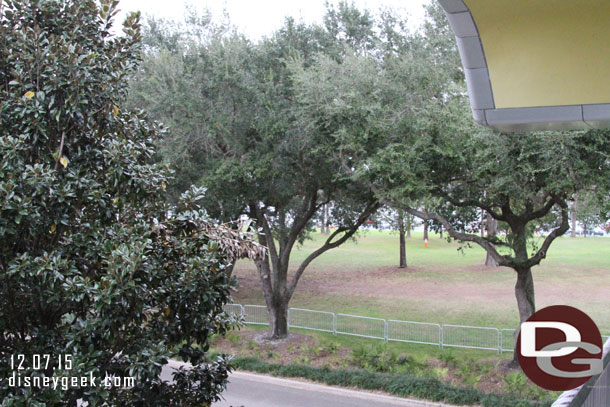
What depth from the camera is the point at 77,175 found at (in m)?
4.36

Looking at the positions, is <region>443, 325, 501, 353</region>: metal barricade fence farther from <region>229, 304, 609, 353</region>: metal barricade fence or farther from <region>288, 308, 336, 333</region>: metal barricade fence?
<region>288, 308, 336, 333</region>: metal barricade fence

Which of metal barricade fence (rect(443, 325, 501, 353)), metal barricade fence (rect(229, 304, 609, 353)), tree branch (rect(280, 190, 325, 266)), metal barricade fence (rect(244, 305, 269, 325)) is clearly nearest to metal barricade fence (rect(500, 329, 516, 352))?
metal barricade fence (rect(229, 304, 609, 353))

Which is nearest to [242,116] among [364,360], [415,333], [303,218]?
[303,218]

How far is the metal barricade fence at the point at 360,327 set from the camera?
57.1 feet

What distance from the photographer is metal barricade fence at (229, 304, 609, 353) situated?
1577cm

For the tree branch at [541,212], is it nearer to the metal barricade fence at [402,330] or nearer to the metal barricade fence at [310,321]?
the metal barricade fence at [402,330]

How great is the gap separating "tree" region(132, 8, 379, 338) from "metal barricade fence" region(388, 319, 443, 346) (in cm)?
419

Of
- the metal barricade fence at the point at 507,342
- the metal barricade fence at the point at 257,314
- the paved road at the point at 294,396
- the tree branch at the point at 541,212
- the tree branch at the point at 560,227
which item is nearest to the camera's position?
the tree branch at the point at 560,227

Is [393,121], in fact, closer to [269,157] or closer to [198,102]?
[269,157]

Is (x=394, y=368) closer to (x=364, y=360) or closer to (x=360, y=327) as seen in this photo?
(x=364, y=360)

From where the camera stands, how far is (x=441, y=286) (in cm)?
2912

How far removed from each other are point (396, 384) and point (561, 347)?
19.4ft

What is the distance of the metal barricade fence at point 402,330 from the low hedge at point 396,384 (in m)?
1.81

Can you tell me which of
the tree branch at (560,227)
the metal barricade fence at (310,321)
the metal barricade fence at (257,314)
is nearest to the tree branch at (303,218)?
the metal barricade fence at (310,321)
